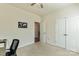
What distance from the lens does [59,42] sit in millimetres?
2191

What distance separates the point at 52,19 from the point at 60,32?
0.30 metres

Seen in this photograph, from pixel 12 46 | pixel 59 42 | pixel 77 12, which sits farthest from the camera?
pixel 59 42

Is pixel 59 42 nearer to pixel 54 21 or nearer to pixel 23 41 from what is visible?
pixel 54 21

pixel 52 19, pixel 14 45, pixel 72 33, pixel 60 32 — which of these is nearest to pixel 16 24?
pixel 14 45

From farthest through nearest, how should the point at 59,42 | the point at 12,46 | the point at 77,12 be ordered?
the point at 59,42 → the point at 12,46 → the point at 77,12

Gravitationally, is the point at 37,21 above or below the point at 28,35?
above

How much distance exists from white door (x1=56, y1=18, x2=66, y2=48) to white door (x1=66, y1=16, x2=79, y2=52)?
0.28 ft

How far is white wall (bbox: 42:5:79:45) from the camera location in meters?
2.03

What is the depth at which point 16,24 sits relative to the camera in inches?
84.7

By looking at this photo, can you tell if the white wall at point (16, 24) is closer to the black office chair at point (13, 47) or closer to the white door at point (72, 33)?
the black office chair at point (13, 47)

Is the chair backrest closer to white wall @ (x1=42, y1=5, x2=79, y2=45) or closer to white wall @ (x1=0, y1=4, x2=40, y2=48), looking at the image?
white wall @ (x1=0, y1=4, x2=40, y2=48)

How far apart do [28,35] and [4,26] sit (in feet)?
1.62

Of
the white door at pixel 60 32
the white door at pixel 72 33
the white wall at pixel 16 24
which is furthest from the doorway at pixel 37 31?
the white door at pixel 72 33

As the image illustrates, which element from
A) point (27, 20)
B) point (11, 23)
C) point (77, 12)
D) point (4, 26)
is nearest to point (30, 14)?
point (27, 20)
